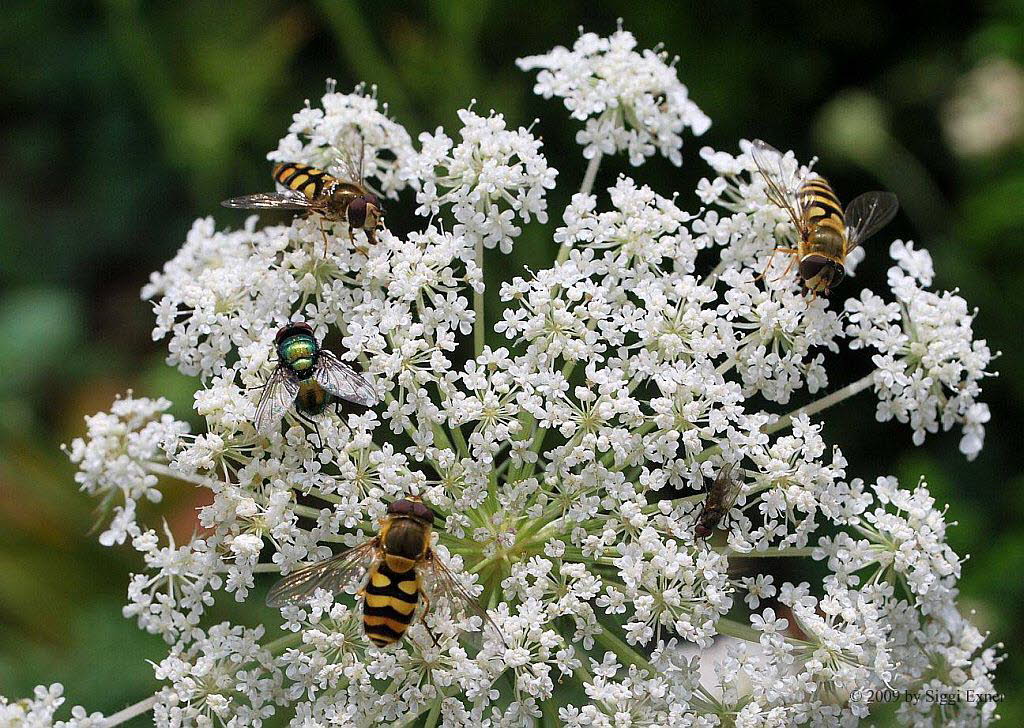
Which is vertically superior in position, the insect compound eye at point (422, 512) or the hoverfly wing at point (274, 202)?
the hoverfly wing at point (274, 202)

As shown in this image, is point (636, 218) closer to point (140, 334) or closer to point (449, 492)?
point (449, 492)

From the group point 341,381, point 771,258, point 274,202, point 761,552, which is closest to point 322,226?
point 274,202

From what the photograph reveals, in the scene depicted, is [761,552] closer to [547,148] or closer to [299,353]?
[299,353]

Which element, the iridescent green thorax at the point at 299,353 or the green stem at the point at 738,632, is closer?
the iridescent green thorax at the point at 299,353

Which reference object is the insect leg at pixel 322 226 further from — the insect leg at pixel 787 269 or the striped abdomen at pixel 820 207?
the striped abdomen at pixel 820 207

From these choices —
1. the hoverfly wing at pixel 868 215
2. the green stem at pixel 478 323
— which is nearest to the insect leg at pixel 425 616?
the green stem at pixel 478 323

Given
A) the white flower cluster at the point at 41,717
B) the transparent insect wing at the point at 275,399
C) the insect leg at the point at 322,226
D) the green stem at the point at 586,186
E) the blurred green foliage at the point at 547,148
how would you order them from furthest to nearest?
the blurred green foliage at the point at 547,148
the green stem at the point at 586,186
the insect leg at the point at 322,226
the white flower cluster at the point at 41,717
the transparent insect wing at the point at 275,399

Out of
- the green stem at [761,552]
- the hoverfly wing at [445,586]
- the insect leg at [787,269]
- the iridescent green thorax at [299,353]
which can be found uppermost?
the insect leg at [787,269]

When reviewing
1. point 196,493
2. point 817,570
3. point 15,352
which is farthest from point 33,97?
point 817,570
